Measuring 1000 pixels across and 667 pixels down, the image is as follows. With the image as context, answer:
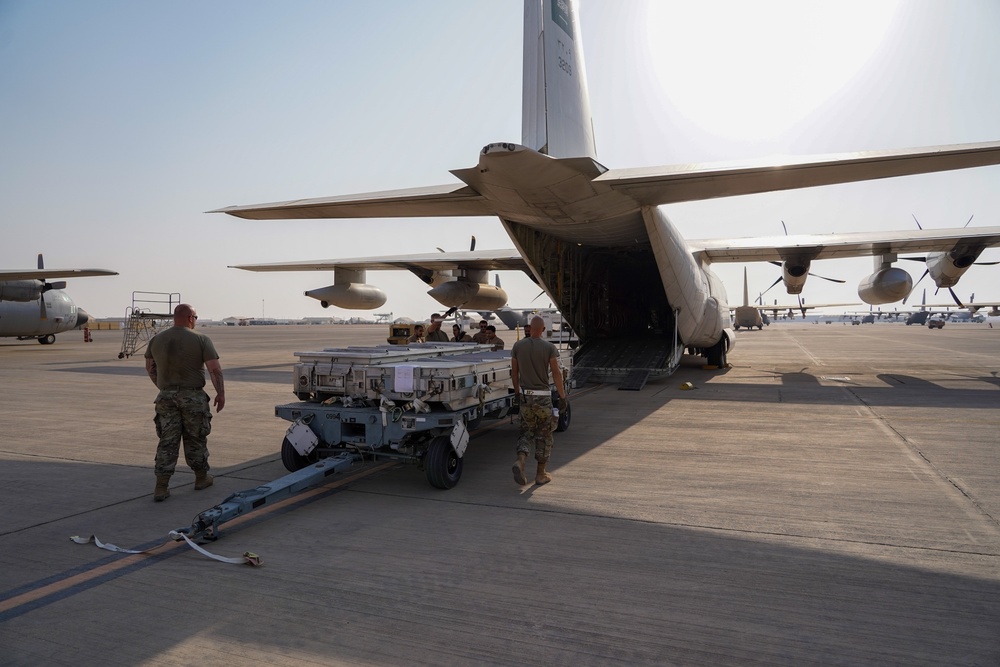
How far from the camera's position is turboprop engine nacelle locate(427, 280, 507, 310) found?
19.0m

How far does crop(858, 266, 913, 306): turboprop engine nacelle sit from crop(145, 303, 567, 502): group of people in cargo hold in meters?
14.6

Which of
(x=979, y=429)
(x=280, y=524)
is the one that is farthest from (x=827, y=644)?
(x=979, y=429)

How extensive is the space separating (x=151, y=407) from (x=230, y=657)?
9466 millimetres

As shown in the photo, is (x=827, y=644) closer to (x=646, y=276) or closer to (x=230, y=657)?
(x=230, y=657)

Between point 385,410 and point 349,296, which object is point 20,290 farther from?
point 385,410

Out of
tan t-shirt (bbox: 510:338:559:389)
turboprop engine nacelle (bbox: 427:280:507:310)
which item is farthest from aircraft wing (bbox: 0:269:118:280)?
tan t-shirt (bbox: 510:338:559:389)

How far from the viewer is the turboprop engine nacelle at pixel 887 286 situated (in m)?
16.2

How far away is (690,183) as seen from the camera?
8312 mm

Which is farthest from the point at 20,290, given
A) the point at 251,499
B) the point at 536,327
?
the point at 536,327

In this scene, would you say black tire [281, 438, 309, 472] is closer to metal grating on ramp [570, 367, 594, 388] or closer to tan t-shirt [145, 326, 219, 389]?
tan t-shirt [145, 326, 219, 389]

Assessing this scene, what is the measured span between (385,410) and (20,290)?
28.1m

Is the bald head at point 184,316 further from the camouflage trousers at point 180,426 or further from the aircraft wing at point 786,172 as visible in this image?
the aircraft wing at point 786,172

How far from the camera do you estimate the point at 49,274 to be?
24547 millimetres

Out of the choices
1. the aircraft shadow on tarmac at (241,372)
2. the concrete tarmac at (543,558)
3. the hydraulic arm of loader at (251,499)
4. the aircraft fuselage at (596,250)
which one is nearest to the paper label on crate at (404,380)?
the hydraulic arm of loader at (251,499)
